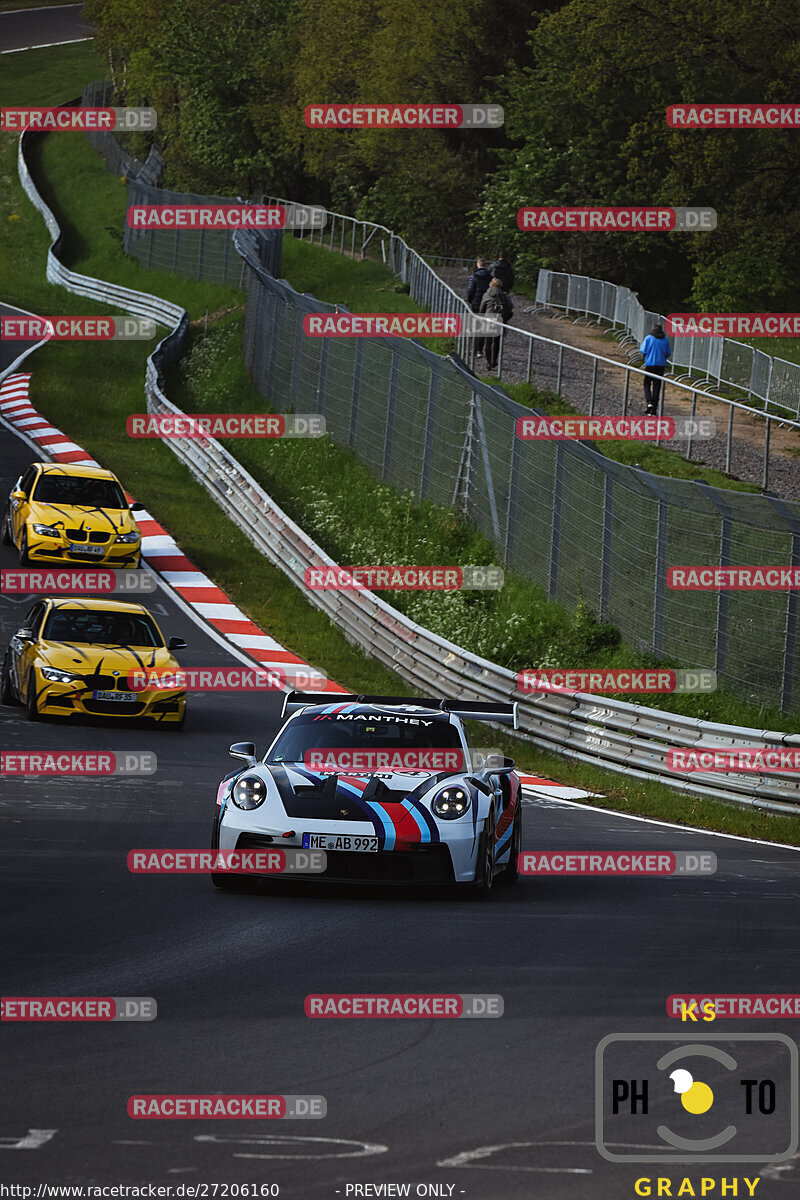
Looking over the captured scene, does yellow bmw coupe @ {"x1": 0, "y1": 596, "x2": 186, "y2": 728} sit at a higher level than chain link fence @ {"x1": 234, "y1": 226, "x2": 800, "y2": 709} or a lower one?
lower

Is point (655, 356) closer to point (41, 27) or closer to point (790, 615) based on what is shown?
point (790, 615)

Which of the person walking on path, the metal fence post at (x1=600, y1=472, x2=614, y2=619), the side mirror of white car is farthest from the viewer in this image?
the person walking on path

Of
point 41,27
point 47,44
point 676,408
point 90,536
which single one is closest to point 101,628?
point 90,536

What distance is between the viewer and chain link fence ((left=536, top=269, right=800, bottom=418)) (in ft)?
116

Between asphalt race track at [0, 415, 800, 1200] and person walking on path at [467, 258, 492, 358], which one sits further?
person walking on path at [467, 258, 492, 358]

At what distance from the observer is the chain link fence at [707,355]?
35438 millimetres

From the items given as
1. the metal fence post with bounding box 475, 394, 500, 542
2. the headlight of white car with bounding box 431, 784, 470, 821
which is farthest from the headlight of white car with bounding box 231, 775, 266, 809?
the metal fence post with bounding box 475, 394, 500, 542

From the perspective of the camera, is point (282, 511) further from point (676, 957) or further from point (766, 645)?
point (676, 957)

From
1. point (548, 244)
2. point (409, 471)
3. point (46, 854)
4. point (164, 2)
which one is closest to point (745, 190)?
point (548, 244)

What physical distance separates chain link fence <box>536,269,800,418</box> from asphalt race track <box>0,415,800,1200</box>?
22271mm

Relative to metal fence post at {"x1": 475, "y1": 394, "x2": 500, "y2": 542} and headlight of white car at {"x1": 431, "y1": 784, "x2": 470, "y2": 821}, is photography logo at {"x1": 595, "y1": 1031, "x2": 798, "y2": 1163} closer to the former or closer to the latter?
headlight of white car at {"x1": 431, "y1": 784, "x2": 470, "y2": 821}

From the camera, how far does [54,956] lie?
349 inches

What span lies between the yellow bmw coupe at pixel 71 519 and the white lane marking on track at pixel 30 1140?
70.3 ft

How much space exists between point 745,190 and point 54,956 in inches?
1651
